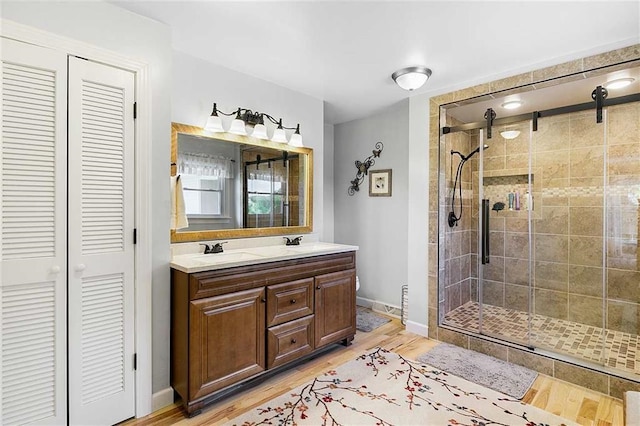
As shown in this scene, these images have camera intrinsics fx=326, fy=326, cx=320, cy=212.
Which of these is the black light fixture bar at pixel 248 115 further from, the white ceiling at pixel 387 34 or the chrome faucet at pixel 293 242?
the chrome faucet at pixel 293 242

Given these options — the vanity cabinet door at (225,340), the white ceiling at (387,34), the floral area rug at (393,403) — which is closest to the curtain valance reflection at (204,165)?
the white ceiling at (387,34)

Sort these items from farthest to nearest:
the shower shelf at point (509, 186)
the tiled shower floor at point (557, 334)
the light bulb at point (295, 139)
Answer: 1. the shower shelf at point (509, 186)
2. the light bulb at point (295, 139)
3. the tiled shower floor at point (557, 334)

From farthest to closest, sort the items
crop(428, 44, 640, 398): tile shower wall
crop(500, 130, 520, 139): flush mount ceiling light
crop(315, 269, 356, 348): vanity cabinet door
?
crop(500, 130, 520, 139): flush mount ceiling light < crop(315, 269, 356, 348): vanity cabinet door < crop(428, 44, 640, 398): tile shower wall

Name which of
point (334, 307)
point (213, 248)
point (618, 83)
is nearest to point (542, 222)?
point (618, 83)

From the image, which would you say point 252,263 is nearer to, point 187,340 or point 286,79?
point 187,340

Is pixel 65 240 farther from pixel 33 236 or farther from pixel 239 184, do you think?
pixel 239 184

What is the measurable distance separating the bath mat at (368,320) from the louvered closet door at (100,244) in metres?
2.28

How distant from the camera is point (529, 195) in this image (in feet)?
11.1

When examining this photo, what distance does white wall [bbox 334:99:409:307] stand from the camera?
3.92 m

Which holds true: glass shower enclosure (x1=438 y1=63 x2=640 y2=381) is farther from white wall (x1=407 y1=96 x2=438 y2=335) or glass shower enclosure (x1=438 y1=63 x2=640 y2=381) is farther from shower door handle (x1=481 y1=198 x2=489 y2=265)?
white wall (x1=407 y1=96 x2=438 y2=335)

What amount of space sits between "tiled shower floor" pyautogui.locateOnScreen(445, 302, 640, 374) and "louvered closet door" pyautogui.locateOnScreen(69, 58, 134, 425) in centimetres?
284

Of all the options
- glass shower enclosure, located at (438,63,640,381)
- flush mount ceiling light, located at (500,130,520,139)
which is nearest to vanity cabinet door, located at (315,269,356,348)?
glass shower enclosure, located at (438,63,640,381)

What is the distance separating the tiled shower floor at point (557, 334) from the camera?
2.64 metres

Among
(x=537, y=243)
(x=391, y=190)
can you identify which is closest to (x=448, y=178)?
(x=391, y=190)
